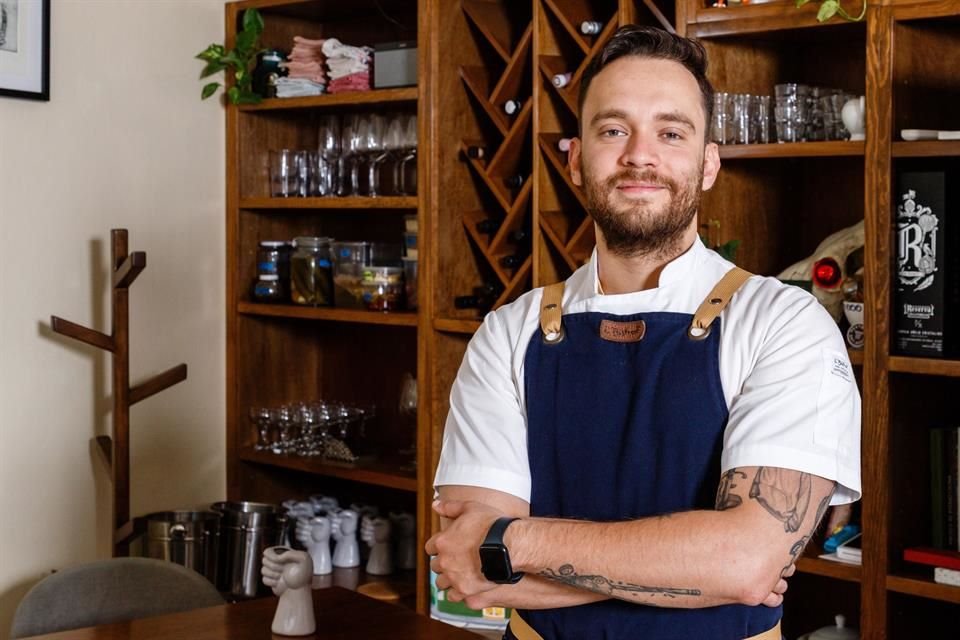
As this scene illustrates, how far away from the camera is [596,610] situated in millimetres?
1693

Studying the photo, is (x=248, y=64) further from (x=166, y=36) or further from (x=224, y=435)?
(x=224, y=435)

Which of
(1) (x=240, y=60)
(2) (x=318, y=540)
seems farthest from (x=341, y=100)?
(2) (x=318, y=540)

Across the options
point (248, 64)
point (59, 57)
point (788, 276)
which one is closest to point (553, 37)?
point (788, 276)

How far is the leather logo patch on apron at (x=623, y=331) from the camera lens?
1.76 meters

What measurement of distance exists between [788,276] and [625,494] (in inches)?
49.1

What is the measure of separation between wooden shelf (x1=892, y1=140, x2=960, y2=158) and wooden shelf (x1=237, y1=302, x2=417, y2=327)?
1368mm

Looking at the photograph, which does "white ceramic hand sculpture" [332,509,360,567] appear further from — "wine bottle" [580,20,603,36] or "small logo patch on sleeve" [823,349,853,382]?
"small logo patch on sleeve" [823,349,853,382]

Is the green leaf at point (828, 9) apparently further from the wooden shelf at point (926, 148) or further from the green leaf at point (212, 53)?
the green leaf at point (212, 53)

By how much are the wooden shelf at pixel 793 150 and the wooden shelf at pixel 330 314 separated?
102 centimetres

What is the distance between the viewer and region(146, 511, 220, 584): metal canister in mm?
3447

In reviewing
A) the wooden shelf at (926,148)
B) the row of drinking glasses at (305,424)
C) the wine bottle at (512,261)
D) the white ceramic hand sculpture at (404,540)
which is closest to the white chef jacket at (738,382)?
the wooden shelf at (926,148)

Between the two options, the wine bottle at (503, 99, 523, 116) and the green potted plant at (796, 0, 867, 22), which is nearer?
the green potted plant at (796, 0, 867, 22)

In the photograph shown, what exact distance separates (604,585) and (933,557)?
3.97ft

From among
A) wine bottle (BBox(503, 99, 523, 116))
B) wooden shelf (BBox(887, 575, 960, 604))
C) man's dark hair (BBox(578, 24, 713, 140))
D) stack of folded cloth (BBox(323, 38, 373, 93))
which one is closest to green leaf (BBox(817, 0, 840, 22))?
man's dark hair (BBox(578, 24, 713, 140))
